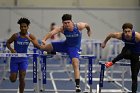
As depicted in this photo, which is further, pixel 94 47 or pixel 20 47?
pixel 94 47

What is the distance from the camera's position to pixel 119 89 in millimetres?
10211

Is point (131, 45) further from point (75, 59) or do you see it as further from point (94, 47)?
point (94, 47)

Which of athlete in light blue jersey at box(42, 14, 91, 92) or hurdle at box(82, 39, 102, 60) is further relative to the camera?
hurdle at box(82, 39, 102, 60)

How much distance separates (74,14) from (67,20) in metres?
13.3

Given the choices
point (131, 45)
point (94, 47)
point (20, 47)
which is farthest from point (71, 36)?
point (94, 47)

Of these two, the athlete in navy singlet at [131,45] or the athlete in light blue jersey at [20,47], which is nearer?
the athlete in navy singlet at [131,45]

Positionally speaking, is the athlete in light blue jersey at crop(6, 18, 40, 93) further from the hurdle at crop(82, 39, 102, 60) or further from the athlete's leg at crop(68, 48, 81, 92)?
the hurdle at crop(82, 39, 102, 60)

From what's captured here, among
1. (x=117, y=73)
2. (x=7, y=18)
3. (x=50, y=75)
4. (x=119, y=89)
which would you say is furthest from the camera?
(x=7, y=18)

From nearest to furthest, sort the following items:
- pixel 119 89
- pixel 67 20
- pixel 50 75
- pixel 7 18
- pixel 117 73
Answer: pixel 67 20, pixel 119 89, pixel 50 75, pixel 117 73, pixel 7 18

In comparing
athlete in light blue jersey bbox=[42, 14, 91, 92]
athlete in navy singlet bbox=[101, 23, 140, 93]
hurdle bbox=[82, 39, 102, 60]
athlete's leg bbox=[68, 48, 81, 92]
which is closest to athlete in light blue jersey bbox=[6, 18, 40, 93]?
athlete in light blue jersey bbox=[42, 14, 91, 92]

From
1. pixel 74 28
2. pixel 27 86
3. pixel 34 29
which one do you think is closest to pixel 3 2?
pixel 34 29

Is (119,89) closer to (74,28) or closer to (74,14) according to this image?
(74,28)

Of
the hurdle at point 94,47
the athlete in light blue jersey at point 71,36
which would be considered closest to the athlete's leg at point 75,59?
the athlete in light blue jersey at point 71,36

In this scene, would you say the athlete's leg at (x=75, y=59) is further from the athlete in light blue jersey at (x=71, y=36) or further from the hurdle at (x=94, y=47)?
the hurdle at (x=94, y=47)
